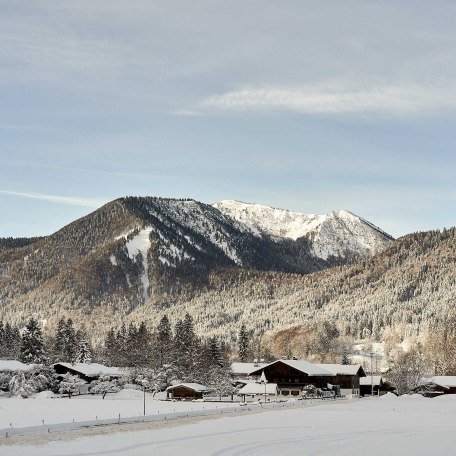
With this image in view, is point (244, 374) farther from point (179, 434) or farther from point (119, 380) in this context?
point (179, 434)

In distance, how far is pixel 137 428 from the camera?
60.8 m

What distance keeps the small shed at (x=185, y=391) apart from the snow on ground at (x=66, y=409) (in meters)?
3.89

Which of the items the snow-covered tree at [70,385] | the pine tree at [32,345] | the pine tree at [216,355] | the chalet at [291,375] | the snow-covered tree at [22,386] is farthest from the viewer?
the pine tree at [216,355]

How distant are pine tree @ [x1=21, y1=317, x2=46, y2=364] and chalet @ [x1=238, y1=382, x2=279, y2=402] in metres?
41.1

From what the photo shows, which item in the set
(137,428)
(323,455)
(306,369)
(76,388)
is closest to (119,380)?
(76,388)

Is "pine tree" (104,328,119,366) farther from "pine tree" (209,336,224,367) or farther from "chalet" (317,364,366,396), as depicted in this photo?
"chalet" (317,364,366,396)

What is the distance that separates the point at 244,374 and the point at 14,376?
5460 centimetres

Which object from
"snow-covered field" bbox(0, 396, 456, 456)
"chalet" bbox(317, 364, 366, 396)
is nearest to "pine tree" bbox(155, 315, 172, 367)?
"chalet" bbox(317, 364, 366, 396)

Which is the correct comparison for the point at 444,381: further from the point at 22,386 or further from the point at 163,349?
the point at 22,386

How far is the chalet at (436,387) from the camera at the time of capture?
13688 cm

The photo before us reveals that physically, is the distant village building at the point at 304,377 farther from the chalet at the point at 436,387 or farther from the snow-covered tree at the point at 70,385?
the snow-covered tree at the point at 70,385

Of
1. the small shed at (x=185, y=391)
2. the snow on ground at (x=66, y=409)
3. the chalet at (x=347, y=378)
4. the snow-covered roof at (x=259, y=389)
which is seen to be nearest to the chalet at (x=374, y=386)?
the chalet at (x=347, y=378)

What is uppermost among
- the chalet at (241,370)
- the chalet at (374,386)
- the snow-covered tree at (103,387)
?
the chalet at (241,370)

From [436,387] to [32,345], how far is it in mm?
80681
